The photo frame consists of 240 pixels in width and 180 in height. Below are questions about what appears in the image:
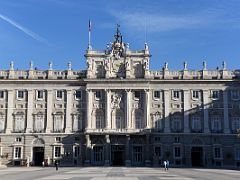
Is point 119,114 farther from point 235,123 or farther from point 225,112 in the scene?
point 235,123

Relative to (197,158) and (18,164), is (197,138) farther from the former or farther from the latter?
(18,164)

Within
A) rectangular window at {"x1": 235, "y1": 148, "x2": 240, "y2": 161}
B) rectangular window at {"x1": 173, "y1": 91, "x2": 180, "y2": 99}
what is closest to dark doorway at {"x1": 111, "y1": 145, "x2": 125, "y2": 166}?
rectangular window at {"x1": 173, "y1": 91, "x2": 180, "y2": 99}

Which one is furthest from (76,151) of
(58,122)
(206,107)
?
(206,107)

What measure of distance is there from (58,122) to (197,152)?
1083 inches

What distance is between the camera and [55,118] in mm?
85625

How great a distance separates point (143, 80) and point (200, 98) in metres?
11.8

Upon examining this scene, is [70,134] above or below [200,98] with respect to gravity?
below

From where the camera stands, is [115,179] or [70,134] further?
[70,134]

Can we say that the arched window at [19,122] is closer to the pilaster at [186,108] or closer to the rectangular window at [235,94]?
the pilaster at [186,108]

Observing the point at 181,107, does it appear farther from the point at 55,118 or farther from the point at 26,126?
the point at 26,126

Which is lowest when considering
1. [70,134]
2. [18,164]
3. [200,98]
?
[18,164]

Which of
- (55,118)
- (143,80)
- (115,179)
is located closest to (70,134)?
(55,118)

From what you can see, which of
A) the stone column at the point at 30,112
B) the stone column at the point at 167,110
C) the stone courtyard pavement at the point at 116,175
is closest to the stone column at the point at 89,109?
the stone column at the point at 30,112

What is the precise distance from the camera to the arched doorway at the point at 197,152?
83688mm
